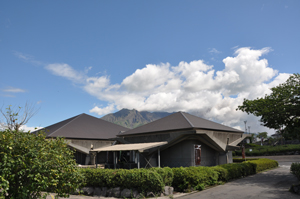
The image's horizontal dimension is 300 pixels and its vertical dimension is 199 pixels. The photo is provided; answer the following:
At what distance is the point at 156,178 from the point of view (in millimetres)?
12898

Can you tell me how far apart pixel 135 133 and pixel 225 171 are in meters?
12.1

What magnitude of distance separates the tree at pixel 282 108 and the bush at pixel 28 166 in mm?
16304

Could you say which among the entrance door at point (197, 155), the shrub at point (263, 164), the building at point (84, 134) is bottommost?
the shrub at point (263, 164)

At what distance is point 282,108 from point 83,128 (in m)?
26.0

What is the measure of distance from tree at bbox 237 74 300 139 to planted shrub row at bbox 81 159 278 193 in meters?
5.88

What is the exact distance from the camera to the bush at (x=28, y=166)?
23.8ft

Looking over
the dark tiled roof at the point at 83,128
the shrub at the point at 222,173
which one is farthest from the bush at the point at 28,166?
the dark tiled roof at the point at 83,128

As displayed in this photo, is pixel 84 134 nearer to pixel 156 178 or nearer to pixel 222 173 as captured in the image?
pixel 222 173

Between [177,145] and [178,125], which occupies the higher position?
[178,125]

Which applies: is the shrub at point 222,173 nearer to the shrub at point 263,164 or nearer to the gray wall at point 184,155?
the gray wall at point 184,155

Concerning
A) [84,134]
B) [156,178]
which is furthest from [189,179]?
[84,134]

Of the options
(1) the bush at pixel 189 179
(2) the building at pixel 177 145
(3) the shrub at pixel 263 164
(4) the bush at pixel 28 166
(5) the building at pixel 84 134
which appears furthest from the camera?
(5) the building at pixel 84 134

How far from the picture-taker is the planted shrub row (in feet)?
42.5

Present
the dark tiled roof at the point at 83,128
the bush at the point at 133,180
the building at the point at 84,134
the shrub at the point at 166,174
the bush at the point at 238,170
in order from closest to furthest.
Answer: the bush at the point at 133,180
the shrub at the point at 166,174
the bush at the point at 238,170
the building at the point at 84,134
the dark tiled roof at the point at 83,128
